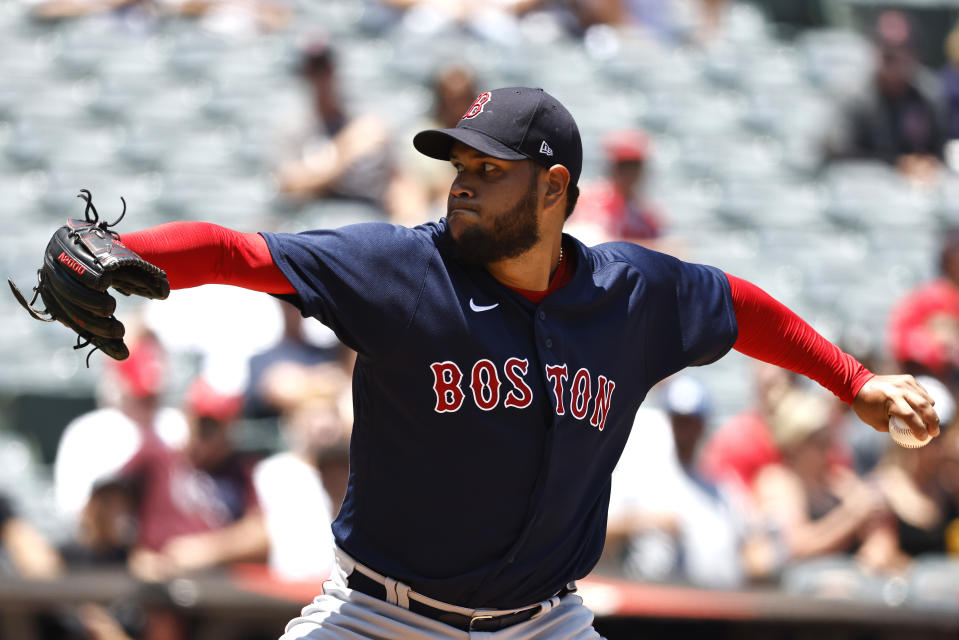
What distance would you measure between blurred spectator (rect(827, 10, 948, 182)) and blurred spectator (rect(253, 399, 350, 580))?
471cm

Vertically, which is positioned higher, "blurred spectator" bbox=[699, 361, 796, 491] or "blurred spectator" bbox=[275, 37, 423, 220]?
"blurred spectator" bbox=[275, 37, 423, 220]

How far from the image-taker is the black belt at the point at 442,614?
120 inches

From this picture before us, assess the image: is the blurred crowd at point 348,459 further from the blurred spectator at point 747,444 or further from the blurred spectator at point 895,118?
the blurred spectator at point 895,118

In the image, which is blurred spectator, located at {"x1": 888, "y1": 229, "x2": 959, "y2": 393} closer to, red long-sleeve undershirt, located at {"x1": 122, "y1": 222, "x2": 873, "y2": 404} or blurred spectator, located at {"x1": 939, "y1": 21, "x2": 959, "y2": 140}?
blurred spectator, located at {"x1": 939, "y1": 21, "x2": 959, "y2": 140}

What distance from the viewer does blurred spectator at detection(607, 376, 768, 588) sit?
5.49 metres

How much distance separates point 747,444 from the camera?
6230mm

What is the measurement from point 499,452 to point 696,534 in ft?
9.01

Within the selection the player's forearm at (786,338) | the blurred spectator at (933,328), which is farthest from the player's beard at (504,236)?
the blurred spectator at (933,328)

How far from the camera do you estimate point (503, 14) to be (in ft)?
30.0

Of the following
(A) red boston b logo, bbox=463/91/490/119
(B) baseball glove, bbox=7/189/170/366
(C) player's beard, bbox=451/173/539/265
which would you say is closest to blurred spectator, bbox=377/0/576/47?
(A) red boston b logo, bbox=463/91/490/119

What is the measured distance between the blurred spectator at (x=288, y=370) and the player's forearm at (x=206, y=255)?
10.4 ft

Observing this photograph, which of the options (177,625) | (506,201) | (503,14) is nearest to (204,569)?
(177,625)

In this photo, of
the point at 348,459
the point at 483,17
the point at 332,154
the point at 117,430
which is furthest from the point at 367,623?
the point at 483,17

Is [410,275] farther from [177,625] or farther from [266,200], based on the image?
[266,200]
